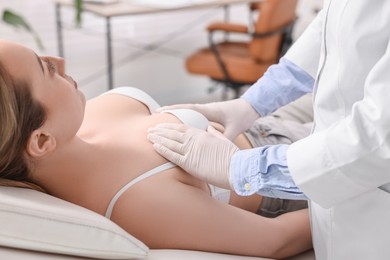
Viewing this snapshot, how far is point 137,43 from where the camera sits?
4.33 metres

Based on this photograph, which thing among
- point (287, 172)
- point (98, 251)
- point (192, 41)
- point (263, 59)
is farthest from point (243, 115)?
point (192, 41)

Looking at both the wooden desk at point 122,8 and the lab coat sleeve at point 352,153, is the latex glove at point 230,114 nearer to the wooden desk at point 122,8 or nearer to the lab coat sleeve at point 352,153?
the lab coat sleeve at point 352,153

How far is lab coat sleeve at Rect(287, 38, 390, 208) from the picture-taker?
3.22 ft

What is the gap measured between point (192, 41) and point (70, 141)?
3.46 metres

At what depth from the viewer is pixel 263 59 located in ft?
11.4

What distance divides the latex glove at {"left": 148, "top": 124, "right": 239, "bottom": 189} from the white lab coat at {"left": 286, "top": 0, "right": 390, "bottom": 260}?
0.17 meters

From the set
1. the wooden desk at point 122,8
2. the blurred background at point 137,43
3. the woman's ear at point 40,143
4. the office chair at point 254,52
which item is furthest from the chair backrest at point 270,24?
the woman's ear at point 40,143

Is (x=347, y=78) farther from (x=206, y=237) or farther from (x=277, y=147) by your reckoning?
(x=206, y=237)

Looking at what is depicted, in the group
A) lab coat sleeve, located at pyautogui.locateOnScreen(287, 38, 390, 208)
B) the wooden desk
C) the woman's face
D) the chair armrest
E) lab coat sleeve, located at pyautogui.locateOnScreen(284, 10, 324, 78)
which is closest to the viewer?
lab coat sleeve, located at pyautogui.locateOnScreen(287, 38, 390, 208)

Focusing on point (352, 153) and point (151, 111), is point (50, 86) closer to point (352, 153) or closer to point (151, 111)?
point (151, 111)

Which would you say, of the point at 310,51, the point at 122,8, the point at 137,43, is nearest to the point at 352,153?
the point at 310,51

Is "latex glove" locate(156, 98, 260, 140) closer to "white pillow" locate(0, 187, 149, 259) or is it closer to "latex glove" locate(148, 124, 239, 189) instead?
"latex glove" locate(148, 124, 239, 189)

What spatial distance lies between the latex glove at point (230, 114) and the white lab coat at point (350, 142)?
347 mm

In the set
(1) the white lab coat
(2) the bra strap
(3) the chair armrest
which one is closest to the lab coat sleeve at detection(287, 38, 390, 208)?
(1) the white lab coat
